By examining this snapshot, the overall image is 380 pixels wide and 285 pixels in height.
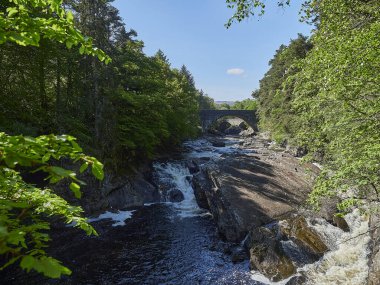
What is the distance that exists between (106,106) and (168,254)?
13.9 m

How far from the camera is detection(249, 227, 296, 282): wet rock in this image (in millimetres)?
13109

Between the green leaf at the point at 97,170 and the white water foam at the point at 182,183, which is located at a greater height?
the green leaf at the point at 97,170

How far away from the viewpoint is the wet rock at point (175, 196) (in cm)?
2498

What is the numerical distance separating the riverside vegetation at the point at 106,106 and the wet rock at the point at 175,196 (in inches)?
176

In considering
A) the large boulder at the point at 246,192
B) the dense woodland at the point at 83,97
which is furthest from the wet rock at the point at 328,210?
the dense woodland at the point at 83,97

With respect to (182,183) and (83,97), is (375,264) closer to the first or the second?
(182,183)

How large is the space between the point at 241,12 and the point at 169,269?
11.7 metres

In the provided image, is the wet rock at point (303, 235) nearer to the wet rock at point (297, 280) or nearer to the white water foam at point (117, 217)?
the wet rock at point (297, 280)

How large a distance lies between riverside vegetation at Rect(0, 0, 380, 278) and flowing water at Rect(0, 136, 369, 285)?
1789 millimetres

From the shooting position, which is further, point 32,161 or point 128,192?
point 128,192

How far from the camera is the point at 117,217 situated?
806 inches

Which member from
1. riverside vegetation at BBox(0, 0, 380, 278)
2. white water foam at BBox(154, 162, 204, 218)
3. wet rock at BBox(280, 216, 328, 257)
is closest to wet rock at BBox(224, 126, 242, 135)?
riverside vegetation at BBox(0, 0, 380, 278)

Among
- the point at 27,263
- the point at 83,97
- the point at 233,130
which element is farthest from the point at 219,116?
the point at 27,263

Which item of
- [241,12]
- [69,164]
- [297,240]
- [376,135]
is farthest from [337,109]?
[69,164]
